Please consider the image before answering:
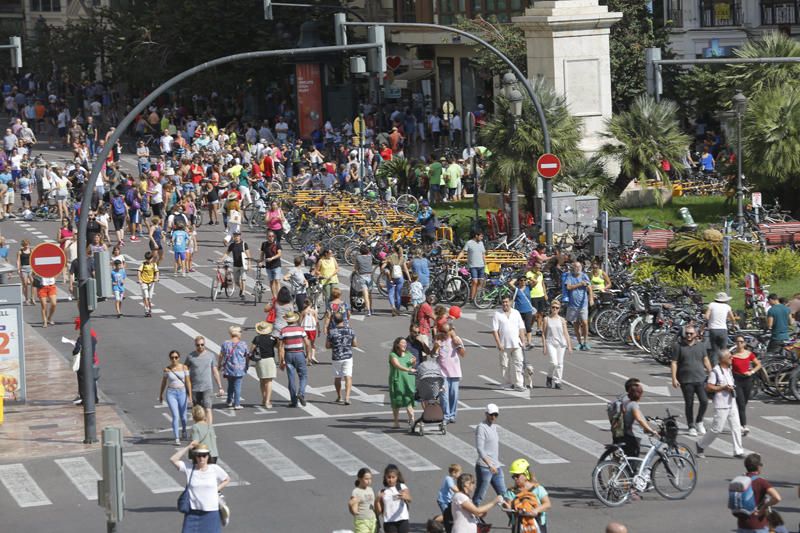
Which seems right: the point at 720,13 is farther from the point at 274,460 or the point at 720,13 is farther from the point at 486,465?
the point at 486,465

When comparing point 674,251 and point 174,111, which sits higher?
point 174,111

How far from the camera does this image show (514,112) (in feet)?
127

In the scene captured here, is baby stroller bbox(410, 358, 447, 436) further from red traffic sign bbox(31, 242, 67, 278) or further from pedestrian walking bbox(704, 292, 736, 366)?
red traffic sign bbox(31, 242, 67, 278)

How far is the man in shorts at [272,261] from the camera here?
3581 centimetres

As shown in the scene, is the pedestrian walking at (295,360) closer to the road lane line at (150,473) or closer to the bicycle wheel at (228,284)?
the road lane line at (150,473)

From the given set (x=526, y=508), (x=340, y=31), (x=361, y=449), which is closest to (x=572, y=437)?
(x=361, y=449)

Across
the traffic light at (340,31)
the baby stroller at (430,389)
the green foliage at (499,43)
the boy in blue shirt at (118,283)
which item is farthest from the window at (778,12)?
the baby stroller at (430,389)

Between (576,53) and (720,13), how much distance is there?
23.8 metres

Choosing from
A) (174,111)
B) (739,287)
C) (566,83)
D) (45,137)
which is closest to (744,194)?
(566,83)

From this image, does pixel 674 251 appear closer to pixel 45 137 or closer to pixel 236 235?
pixel 236 235

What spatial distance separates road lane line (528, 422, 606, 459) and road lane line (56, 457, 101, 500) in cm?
617

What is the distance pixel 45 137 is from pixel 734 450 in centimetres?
5069

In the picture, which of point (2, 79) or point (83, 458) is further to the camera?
point (2, 79)

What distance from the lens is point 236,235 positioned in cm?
3684
